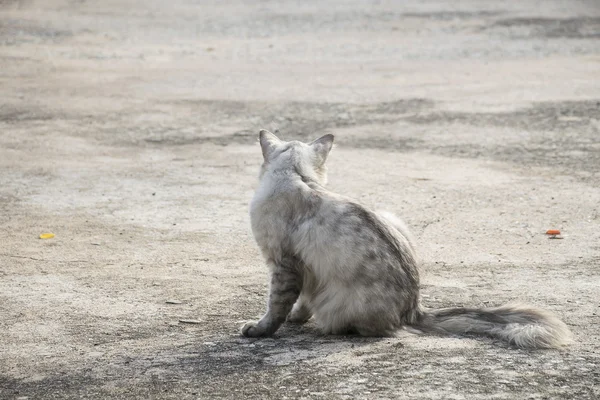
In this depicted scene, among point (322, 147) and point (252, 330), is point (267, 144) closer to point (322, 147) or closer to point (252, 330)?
point (322, 147)

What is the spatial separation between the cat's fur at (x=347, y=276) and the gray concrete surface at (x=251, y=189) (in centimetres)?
15

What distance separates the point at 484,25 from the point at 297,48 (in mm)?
5523

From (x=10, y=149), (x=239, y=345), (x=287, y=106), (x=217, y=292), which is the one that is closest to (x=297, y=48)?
(x=287, y=106)

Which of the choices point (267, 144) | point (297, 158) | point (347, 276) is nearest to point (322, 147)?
point (297, 158)

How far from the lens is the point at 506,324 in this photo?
19.3 ft

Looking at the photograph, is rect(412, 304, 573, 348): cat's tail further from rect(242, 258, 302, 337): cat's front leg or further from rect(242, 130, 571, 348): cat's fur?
rect(242, 258, 302, 337): cat's front leg

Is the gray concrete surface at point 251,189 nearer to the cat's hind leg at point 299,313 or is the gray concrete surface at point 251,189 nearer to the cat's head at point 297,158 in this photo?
the cat's hind leg at point 299,313

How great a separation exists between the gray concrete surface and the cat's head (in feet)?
3.46

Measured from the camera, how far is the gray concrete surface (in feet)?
17.9

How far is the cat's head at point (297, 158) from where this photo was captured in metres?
6.31

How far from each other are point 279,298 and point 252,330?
0.27 metres

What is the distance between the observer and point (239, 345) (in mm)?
5887

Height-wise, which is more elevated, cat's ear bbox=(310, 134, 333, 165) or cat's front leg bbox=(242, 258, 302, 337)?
cat's ear bbox=(310, 134, 333, 165)

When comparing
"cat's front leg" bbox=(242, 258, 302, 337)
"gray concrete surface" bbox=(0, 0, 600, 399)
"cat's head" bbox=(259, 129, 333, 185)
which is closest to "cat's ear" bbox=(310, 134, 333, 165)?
"cat's head" bbox=(259, 129, 333, 185)
